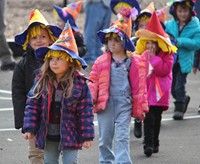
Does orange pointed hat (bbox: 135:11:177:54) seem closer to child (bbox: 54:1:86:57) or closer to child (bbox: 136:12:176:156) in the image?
child (bbox: 136:12:176:156)

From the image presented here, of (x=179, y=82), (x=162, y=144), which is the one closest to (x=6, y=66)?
(x=179, y=82)

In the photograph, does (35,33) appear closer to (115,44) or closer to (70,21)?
(115,44)

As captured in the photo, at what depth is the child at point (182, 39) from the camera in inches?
449

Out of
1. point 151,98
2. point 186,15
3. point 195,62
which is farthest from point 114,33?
point 195,62

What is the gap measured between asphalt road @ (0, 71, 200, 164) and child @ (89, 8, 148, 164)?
83cm

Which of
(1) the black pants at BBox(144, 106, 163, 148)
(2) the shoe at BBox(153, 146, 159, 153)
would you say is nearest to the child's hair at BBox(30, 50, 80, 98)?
(1) the black pants at BBox(144, 106, 163, 148)

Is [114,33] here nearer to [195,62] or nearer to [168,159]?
[168,159]

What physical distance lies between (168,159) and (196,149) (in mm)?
622

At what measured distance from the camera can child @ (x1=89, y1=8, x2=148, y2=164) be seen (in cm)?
833

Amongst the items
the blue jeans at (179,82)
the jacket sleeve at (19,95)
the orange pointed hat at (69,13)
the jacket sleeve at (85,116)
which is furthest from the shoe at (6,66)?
the jacket sleeve at (85,116)

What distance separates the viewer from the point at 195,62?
1232 centimetres

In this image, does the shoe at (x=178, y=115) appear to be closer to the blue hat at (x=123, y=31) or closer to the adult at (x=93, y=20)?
the blue hat at (x=123, y=31)

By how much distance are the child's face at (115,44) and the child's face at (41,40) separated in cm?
82

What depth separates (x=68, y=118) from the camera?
6.97m
